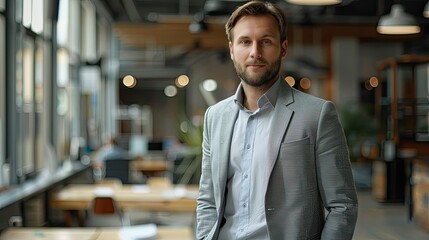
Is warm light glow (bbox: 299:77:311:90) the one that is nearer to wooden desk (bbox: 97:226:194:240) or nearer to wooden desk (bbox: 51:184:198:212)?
wooden desk (bbox: 51:184:198:212)

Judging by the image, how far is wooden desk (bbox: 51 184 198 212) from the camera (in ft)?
20.4

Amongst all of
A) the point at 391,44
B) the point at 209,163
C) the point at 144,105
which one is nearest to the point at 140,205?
the point at 209,163

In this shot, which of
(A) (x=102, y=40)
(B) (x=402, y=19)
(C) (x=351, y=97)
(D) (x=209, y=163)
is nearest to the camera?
(D) (x=209, y=163)

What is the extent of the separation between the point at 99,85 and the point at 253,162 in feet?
41.9

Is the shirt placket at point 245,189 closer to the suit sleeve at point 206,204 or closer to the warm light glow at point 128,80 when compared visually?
the suit sleeve at point 206,204

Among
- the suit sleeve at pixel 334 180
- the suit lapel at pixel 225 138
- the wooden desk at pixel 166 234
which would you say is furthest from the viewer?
the wooden desk at pixel 166 234

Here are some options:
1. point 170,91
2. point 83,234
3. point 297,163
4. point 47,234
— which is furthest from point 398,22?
point 170,91

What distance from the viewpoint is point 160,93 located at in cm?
2395

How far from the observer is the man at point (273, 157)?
1886 mm

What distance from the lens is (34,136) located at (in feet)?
25.5

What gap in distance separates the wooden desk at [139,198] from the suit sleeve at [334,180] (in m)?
4.33

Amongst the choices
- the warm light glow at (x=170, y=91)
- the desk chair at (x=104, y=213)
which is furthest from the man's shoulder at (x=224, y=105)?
the warm light glow at (x=170, y=91)

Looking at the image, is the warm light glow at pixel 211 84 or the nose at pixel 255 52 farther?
the warm light glow at pixel 211 84

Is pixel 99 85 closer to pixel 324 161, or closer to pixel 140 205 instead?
pixel 140 205
